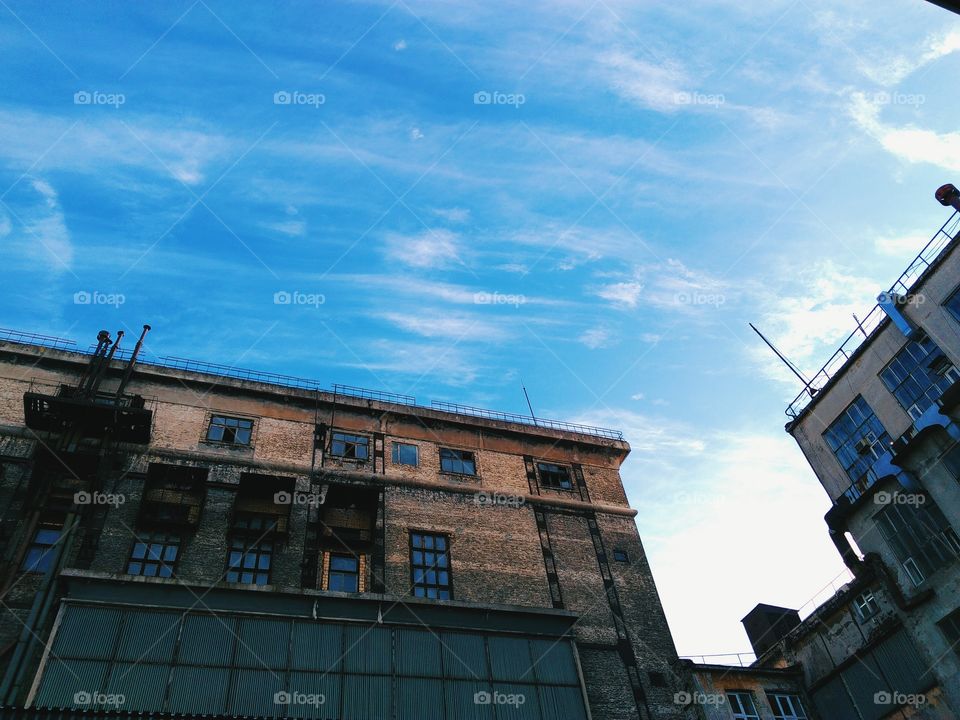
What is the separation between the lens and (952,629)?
2123cm

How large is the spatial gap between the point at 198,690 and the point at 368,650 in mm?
4154

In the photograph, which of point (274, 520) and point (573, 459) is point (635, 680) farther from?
point (274, 520)

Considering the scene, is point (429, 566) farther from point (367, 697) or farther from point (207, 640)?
point (207, 640)

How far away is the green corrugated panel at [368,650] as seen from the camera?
59.4 ft

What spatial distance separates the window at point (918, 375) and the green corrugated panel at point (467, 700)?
17.4 metres

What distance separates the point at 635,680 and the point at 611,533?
545 centimetres

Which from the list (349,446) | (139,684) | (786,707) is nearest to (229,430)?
(349,446)

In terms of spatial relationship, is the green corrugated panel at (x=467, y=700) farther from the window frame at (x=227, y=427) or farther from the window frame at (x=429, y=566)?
the window frame at (x=227, y=427)

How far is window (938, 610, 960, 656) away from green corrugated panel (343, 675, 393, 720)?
16581 mm

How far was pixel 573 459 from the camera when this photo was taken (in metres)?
27.8

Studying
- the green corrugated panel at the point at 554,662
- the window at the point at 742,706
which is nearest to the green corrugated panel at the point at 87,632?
the green corrugated panel at the point at 554,662

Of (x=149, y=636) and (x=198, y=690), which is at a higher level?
(x=149, y=636)

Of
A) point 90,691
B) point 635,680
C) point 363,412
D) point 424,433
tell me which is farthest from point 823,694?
point 90,691

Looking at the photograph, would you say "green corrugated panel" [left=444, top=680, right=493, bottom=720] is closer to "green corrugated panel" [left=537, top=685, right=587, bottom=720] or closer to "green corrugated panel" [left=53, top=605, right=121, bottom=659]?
"green corrugated panel" [left=537, top=685, right=587, bottom=720]
